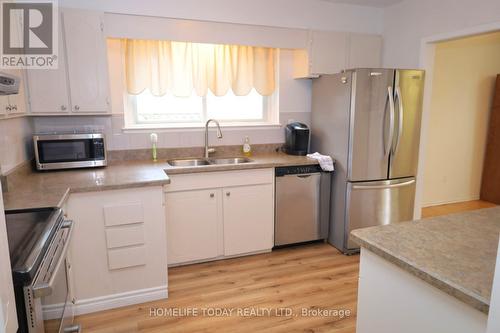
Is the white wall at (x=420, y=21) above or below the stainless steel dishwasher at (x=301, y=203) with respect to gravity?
above

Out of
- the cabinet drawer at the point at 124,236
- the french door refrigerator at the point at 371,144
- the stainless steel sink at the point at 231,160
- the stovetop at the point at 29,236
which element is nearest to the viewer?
the stovetop at the point at 29,236

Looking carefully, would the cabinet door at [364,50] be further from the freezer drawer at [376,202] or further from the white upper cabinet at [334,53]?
the freezer drawer at [376,202]

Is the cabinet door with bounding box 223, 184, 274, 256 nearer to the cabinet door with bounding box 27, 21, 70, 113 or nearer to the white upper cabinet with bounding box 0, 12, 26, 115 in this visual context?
the cabinet door with bounding box 27, 21, 70, 113

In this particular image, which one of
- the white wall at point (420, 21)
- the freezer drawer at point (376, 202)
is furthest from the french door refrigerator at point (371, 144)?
the white wall at point (420, 21)

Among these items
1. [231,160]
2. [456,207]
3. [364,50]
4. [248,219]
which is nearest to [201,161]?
[231,160]

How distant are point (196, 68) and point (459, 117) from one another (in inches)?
148

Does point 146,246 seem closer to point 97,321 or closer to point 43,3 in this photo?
point 97,321

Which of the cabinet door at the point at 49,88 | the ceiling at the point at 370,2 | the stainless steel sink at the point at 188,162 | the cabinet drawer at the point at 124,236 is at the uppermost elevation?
the ceiling at the point at 370,2

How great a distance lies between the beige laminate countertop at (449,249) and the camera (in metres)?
0.92

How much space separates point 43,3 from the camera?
2.51 m

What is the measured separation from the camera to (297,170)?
10.4ft

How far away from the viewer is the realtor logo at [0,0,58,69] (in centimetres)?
229

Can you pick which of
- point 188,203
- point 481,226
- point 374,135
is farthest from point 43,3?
point 481,226

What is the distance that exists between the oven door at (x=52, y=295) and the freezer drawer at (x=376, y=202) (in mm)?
2385
